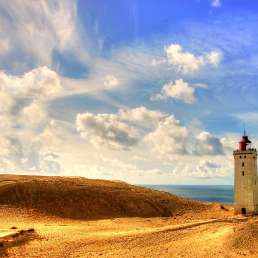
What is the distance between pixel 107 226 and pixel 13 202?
457 inches

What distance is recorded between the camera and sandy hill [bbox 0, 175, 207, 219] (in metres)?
45.5

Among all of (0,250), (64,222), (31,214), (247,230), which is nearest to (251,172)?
(247,230)

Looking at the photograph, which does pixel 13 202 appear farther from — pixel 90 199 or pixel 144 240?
pixel 144 240

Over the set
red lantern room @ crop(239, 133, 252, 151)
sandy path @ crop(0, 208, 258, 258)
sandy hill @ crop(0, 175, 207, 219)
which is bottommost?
sandy path @ crop(0, 208, 258, 258)

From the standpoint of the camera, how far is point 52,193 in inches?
1882

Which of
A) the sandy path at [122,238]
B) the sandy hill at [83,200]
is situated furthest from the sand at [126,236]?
the sandy hill at [83,200]

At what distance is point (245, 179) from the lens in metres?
46.8

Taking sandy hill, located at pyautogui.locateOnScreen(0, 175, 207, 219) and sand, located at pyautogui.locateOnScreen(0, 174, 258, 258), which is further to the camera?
sandy hill, located at pyautogui.locateOnScreen(0, 175, 207, 219)

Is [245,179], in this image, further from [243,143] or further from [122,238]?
[122,238]

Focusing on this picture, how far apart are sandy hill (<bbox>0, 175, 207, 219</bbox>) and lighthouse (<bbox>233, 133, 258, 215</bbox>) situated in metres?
7.60

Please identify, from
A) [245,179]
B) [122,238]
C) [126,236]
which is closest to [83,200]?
[126,236]

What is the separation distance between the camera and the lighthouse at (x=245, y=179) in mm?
46719

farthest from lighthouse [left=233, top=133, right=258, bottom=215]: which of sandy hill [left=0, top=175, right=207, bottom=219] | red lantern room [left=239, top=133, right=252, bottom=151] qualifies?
sandy hill [left=0, top=175, right=207, bottom=219]

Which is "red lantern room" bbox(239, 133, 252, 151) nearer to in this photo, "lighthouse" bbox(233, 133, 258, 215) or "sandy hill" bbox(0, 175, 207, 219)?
"lighthouse" bbox(233, 133, 258, 215)
